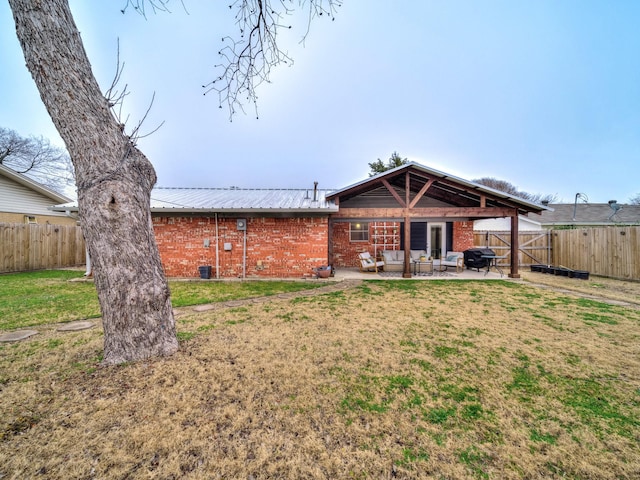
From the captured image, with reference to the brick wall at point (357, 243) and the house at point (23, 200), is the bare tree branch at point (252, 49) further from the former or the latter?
the house at point (23, 200)

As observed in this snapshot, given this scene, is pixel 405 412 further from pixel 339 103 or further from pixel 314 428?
pixel 339 103

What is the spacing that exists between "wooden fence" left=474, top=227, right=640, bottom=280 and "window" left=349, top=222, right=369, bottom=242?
18.8 feet

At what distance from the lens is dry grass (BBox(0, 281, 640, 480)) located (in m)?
1.65

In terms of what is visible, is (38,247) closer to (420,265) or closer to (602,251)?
(420,265)

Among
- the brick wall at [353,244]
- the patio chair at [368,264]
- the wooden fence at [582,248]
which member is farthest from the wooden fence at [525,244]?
the patio chair at [368,264]

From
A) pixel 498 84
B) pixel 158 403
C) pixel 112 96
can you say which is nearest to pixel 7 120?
pixel 112 96

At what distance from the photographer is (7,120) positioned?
1684cm

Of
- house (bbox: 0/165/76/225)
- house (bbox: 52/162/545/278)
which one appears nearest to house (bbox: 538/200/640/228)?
house (bbox: 52/162/545/278)

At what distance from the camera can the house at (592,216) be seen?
1803 cm

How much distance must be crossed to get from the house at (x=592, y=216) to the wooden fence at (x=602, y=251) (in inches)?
342

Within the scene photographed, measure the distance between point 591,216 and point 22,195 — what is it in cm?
3714

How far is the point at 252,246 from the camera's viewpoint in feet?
29.1

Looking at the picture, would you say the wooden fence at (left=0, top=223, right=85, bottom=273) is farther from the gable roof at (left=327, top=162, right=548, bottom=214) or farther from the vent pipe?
the vent pipe

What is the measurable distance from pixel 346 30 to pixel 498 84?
1162cm
